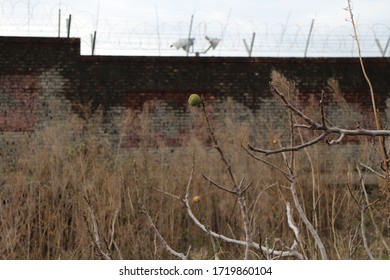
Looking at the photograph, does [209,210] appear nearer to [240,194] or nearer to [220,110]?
[240,194]

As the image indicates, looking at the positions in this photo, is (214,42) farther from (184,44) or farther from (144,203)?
(144,203)

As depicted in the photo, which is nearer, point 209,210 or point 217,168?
point 209,210

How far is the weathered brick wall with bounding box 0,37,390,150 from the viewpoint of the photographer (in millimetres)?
10602

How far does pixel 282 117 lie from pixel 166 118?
230 cm

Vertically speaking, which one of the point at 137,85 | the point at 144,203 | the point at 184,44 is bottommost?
the point at 144,203

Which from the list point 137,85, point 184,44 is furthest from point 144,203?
point 184,44

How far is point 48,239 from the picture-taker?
505 centimetres

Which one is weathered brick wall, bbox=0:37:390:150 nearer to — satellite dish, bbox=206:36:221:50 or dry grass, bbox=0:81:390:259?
satellite dish, bbox=206:36:221:50

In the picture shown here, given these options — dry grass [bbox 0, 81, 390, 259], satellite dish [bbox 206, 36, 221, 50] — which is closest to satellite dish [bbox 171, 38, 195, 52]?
satellite dish [bbox 206, 36, 221, 50]

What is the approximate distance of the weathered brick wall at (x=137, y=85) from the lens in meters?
10.6

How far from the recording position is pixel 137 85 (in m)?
10.9

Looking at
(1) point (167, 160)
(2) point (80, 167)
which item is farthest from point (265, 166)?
(1) point (167, 160)

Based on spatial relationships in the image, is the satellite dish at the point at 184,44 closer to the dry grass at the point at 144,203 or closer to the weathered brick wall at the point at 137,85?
the weathered brick wall at the point at 137,85

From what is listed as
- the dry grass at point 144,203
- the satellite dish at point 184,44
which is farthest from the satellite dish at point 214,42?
the dry grass at point 144,203
